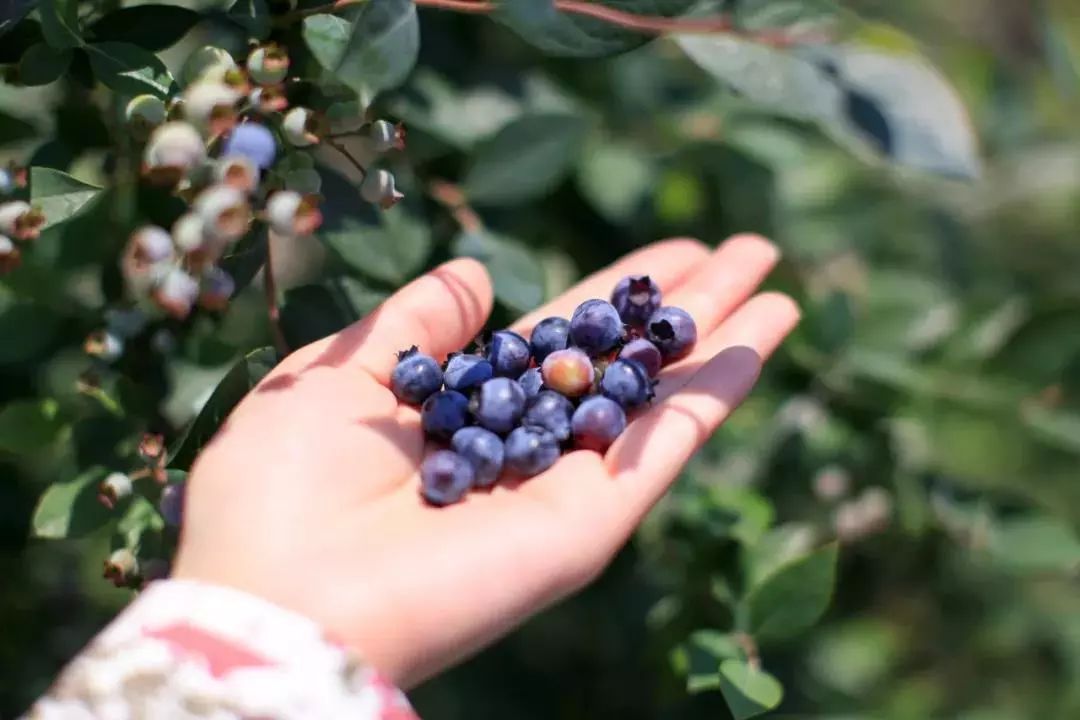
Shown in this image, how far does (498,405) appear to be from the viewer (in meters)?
1.01

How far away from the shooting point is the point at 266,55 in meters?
0.86

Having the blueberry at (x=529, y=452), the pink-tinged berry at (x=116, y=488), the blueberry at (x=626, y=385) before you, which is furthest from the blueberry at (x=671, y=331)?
the pink-tinged berry at (x=116, y=488)

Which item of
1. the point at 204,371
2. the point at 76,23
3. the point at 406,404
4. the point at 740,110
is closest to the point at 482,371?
the point at 406,404

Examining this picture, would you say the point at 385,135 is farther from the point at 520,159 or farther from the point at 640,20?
the point at 520,159

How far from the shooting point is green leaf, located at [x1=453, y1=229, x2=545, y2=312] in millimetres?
1211

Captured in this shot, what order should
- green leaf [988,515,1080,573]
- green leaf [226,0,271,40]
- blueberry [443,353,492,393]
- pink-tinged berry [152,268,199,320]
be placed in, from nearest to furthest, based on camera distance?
pink-tinged berry [152,268,199,320], green leaf [226,0,271,40], blueberry [443,353,492,393], green leaf [988,515,1080,573]

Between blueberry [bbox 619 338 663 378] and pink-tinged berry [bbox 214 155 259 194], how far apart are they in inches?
18.2

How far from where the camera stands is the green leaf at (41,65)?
3.07ft

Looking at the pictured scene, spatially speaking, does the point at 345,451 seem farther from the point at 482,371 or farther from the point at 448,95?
the point at 448,95

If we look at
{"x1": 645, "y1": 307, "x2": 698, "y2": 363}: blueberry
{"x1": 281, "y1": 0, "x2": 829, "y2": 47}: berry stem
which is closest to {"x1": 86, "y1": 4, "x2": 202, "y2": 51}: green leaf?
{"x1": 281, "y1": 0, "x2": 829, "y2": 47}: berry stem

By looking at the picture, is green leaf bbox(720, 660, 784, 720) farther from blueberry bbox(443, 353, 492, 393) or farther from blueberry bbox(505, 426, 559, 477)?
blueberry bbox(443, 353, 492, 393)

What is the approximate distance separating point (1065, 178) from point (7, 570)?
214cm

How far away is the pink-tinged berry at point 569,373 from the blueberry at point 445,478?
6.1 inches

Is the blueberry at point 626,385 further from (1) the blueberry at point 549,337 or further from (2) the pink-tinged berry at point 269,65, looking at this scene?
(2) the pink-tinged berry at point 269,65
